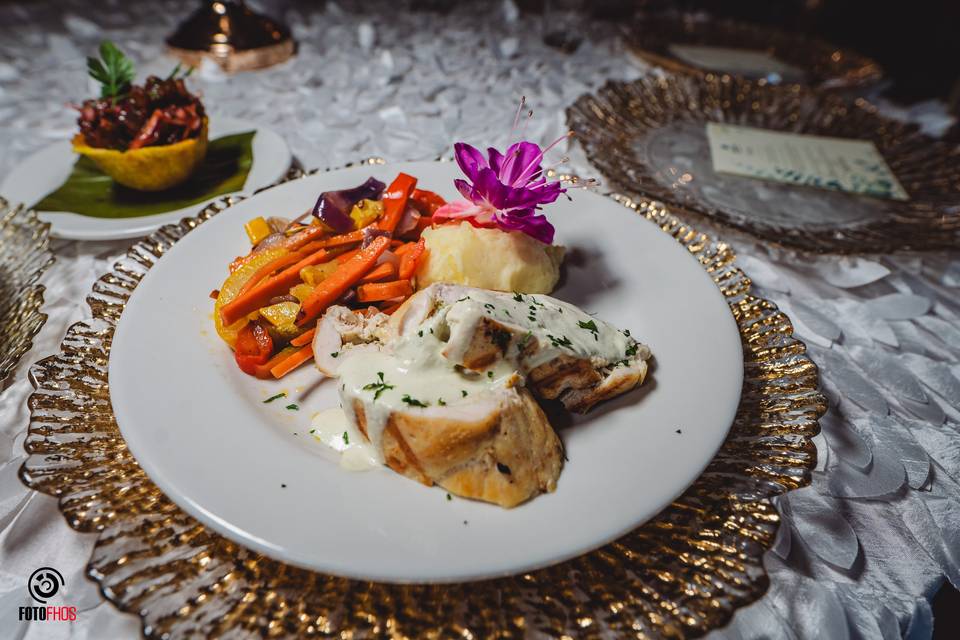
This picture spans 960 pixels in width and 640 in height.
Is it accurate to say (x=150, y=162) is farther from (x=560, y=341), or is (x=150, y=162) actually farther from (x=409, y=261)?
(x=560, y=341)

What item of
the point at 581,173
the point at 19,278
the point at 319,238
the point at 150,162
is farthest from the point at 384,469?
the point at 581,173

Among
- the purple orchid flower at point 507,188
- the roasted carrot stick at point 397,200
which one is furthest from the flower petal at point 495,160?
the roasted carrot stick at point 397,200

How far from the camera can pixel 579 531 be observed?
1.13 meters

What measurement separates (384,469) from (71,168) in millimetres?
2263

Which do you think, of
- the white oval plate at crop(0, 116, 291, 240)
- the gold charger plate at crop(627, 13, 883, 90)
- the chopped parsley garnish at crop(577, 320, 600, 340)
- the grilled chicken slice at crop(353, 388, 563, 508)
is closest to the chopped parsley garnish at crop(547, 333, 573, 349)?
the chopped parsley garnish at crop(577, 320, 600, 340)

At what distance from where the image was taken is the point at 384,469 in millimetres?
1346

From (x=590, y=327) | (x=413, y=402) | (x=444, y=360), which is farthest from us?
(x=590, y=327)

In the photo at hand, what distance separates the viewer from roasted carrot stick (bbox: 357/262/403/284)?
5.84 feet

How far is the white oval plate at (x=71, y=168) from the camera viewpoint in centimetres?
212

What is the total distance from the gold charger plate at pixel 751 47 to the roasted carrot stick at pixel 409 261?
264cm

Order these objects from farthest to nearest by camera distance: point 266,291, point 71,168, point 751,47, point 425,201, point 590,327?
1. point 751,47
2. point 71,168
3. point 425,201
4. point 266,291
5. point 590,327

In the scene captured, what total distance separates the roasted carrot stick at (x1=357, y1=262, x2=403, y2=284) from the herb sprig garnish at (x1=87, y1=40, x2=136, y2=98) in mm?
1611

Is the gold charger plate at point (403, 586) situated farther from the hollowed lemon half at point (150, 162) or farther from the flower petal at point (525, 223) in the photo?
the hollowed lemon half at point (150, 162)

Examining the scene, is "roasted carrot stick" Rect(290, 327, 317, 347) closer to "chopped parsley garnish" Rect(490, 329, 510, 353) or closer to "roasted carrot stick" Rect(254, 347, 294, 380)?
"roasted carrot stick" Rect(254, 347, 294, 380)
